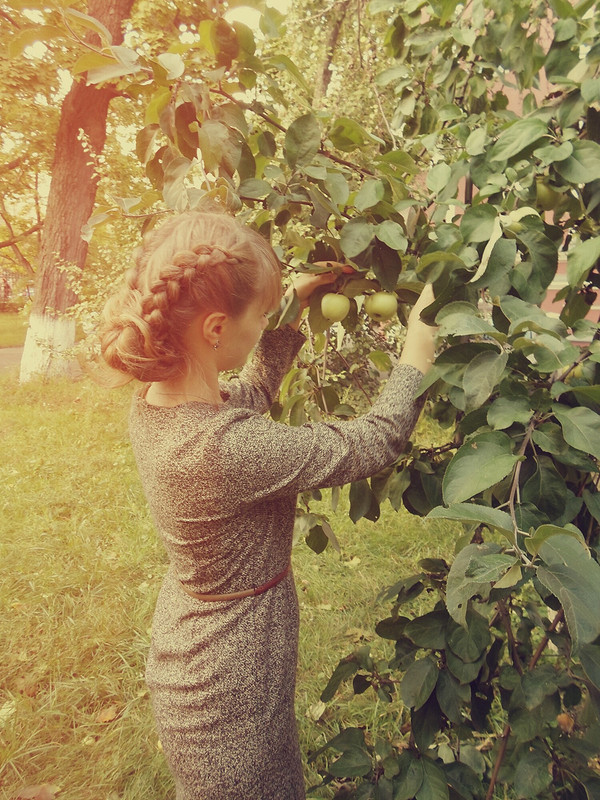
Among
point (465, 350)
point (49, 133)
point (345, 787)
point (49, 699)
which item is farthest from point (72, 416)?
point (465, 350)

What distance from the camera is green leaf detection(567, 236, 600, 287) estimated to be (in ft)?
2.81

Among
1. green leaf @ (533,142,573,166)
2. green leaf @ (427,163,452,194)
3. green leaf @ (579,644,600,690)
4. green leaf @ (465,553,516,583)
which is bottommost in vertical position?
green leaf @ (579,644,600,690)

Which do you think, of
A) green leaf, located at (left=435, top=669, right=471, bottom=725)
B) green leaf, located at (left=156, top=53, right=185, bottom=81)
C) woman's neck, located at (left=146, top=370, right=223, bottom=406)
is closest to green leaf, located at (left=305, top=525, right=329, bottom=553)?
green leaf, located at (left=435, top=669, right=471, bottom=725)

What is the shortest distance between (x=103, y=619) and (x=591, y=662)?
2425 millimetres

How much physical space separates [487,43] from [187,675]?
60.4 inches

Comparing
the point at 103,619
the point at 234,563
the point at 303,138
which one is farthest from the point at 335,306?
the point at 103,619

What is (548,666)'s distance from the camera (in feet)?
3.56

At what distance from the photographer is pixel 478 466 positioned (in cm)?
78

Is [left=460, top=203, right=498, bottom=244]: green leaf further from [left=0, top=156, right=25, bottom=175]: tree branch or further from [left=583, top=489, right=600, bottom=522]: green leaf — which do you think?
[left=0, top=156, right=25, bottom=175]: tree branch

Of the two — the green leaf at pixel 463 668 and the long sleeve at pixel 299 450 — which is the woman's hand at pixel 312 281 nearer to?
the long sleeve at pixel 299 450

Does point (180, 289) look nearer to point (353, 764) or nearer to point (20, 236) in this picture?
point (353, 764)

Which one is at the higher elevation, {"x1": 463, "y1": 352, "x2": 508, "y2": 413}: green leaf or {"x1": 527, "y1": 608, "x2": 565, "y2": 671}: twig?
{"x1": 463, "y1": 352, "x2": 508, "y2": 413}: green leaf

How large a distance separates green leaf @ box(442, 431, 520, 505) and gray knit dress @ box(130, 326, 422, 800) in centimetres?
25

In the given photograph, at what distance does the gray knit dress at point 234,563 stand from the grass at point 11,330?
1151 cm
